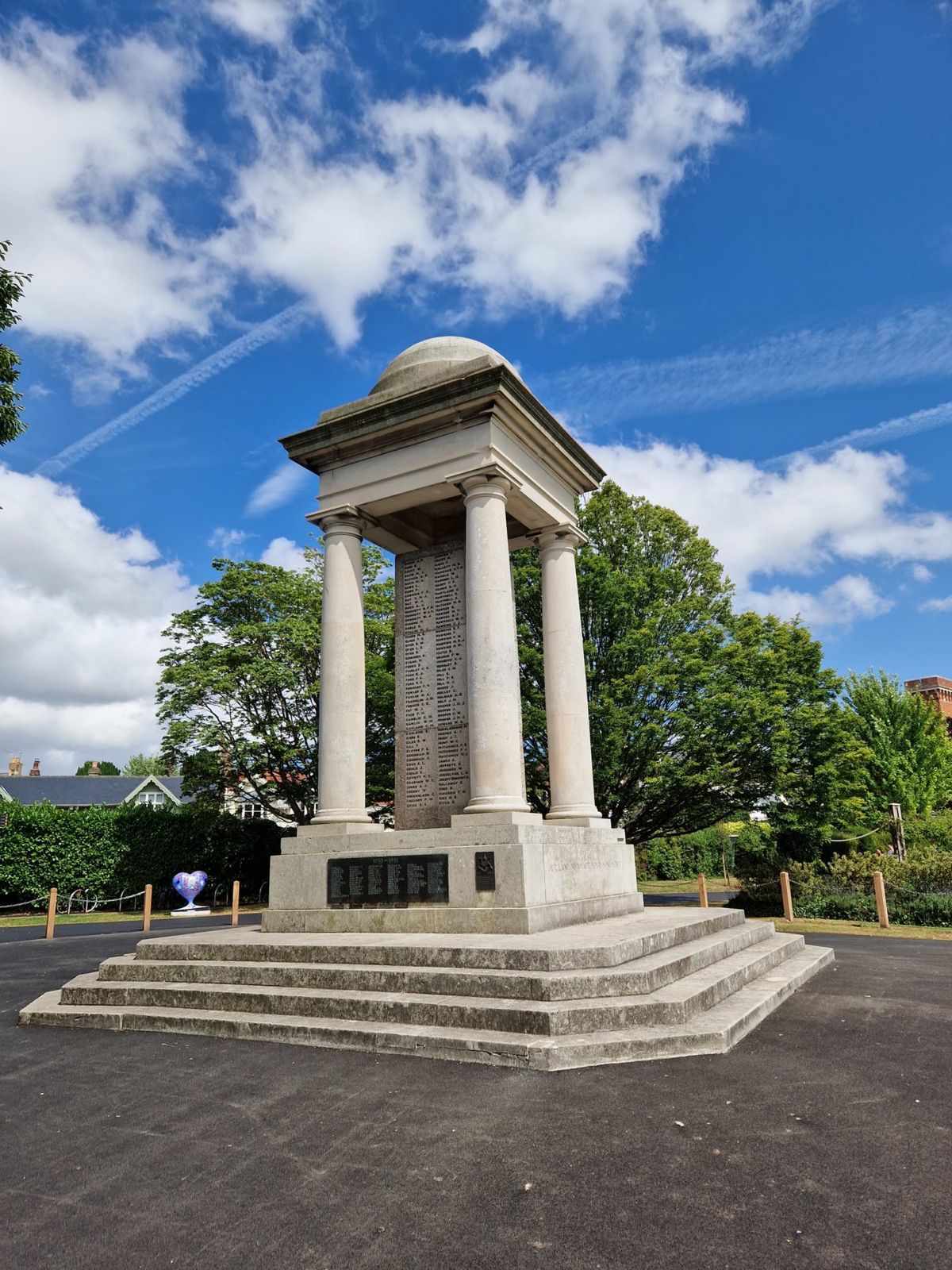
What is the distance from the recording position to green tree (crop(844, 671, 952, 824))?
3469cm

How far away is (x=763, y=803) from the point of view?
24.8 metres

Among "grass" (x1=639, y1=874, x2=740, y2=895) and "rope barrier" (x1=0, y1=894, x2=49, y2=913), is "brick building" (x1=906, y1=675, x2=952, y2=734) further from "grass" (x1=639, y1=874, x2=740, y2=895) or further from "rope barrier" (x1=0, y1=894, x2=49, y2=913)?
"rope barrier" (x1=0, y1=894, x2=49, y2=913)

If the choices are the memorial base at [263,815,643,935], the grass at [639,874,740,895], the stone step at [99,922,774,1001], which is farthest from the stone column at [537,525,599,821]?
the grass at [639,874,740,895]

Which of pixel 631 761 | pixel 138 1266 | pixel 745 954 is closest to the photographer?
pixel 138 1266

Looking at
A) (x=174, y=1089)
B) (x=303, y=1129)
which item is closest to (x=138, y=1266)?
(x=303, y=1129)

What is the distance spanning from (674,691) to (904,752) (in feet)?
60.8

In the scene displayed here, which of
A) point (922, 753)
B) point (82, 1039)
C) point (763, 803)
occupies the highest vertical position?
point (922, 753)

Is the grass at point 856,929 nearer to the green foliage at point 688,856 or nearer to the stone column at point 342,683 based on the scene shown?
the stone column at point 342,683

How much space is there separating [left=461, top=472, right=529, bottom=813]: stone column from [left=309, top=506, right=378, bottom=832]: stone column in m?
1.80

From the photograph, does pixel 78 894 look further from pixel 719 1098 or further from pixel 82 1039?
pixel 719 1098

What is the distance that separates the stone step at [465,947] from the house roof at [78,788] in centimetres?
4933

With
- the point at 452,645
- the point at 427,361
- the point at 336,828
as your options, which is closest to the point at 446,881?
the point at 336,828

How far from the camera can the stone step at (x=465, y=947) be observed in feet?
22.6

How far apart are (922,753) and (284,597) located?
29122 mm
